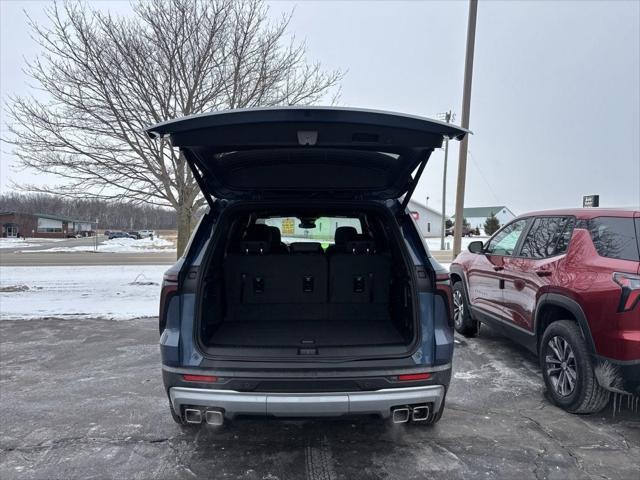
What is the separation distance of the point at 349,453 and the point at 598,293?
2.12m

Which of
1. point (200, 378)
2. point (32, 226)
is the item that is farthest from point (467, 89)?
point (32, 226)

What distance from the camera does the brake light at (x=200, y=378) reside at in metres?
2.58

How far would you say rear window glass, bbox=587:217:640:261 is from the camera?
10.5 ft

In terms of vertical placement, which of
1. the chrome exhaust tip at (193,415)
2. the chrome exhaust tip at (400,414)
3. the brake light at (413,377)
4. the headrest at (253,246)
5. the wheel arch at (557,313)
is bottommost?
the chrome exhaust tip at (193,415)

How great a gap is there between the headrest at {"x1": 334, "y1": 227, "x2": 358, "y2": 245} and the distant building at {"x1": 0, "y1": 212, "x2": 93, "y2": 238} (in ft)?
246

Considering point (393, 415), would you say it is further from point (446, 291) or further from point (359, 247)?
point (359, 247)

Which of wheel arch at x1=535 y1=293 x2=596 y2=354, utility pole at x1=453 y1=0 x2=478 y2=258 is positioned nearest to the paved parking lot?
wheel arch at x1=535 y1=293 x2=596 y2=354

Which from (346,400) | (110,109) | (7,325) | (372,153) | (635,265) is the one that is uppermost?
(110,109)

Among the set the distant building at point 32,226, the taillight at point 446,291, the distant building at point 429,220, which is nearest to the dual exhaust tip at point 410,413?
the taillight at point 446,291

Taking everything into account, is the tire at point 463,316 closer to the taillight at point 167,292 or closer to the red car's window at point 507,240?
the red car's window at point 507,240

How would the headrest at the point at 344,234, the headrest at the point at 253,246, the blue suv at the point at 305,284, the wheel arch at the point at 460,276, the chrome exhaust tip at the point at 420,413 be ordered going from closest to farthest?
the blue suv at the point at 305,284
the chrome exhaust tip at the point at 420,413
the headrest at the point at 253,246
the headrest at the point at 344,234
the wheel arch at the point at 460,276

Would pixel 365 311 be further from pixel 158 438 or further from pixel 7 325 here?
pixel 7 325

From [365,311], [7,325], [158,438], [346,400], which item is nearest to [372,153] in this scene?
[365,311]

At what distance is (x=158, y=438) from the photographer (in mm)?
3227
